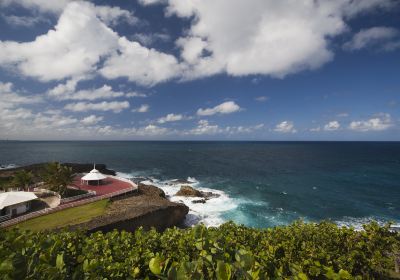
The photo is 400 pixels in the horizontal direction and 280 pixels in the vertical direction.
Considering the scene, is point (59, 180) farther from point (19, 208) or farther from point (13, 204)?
point (13, 204)

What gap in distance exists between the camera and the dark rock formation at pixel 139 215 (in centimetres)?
2506

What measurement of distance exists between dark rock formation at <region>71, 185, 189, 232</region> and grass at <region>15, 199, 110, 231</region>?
1.53 meters

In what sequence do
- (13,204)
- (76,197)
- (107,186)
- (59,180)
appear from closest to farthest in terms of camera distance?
1. (13,204)
2. (76,197)
3. (59,180)
4. (107,186)

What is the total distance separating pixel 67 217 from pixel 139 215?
27.7ft

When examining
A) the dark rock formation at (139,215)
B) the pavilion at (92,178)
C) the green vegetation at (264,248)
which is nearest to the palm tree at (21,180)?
the pavilion at (92,178)

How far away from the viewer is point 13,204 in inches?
1050

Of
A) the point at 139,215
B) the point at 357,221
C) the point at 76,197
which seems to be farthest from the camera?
the point at 357,221

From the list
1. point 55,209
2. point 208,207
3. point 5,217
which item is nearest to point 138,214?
point 55,209

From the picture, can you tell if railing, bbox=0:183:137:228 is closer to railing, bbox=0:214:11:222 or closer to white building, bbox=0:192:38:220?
railing, bbox=0:214:11:222

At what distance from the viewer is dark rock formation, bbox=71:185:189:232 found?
25062 millimetres

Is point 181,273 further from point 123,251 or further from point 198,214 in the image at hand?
point 198,214

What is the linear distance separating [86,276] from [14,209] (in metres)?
32.7

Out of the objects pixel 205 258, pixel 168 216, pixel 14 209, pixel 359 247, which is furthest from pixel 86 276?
pixel 14 209

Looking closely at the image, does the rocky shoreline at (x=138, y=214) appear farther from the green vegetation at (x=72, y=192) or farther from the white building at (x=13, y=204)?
the white building at (x=13, y=204)
